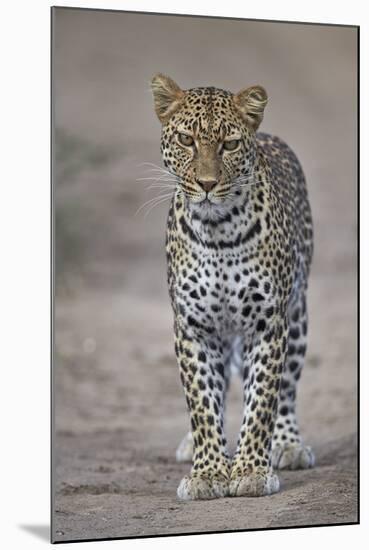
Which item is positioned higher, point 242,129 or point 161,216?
point 161,216

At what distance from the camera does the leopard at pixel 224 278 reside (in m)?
6.29

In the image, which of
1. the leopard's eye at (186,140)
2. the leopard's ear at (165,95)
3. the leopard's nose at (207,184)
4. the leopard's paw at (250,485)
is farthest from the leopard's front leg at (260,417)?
the leopard's ear at (165,95)

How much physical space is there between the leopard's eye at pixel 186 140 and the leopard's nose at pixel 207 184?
0.68 feet

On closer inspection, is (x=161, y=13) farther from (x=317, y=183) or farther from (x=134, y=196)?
(x=134, y=196)

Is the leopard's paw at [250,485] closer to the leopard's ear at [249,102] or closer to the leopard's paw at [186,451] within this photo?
the leopard's paw at [186,451]

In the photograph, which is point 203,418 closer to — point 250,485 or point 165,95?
point 250,485

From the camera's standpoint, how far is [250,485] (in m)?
6.42

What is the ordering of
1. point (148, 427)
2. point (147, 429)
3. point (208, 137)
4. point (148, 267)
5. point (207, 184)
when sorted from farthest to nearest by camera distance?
point (148, 267), point (148, 427), point (147, 429), point (208, 137), point (207, 184)

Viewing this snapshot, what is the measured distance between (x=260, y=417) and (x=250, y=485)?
311mm

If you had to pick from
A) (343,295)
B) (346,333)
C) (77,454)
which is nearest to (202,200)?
(77,454)

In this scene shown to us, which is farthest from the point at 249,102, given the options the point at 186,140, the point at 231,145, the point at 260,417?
the point at 260,417

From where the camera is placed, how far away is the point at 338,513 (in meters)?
6.85

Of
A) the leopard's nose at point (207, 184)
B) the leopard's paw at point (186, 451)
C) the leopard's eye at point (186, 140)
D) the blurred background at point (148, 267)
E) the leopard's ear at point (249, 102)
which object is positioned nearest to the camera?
the leopard's nose at point (207, 184)
